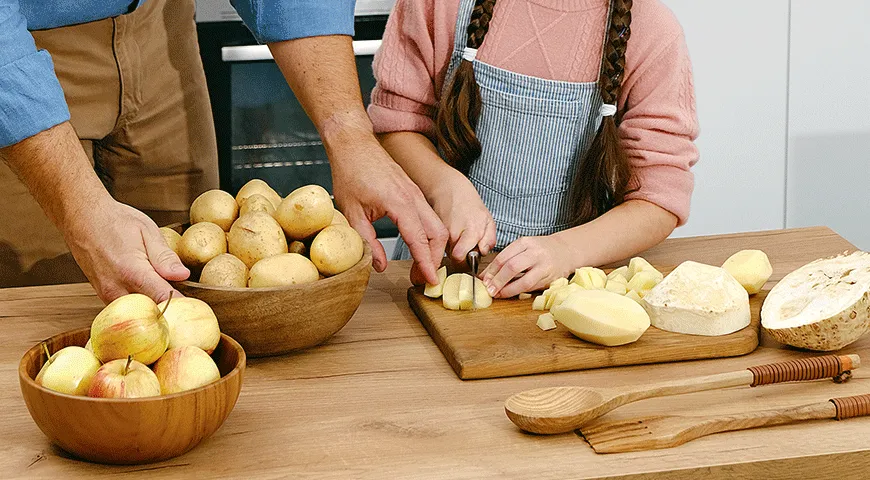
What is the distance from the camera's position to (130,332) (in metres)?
0.88

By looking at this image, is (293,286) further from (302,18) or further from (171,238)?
(302,18)

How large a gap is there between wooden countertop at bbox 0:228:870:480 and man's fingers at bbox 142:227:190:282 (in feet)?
0.44

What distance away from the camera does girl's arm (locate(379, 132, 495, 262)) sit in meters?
1.35

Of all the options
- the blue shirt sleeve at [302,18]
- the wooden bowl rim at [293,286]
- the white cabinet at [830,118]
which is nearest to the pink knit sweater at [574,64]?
the blue shirt sleeve at [302,18]

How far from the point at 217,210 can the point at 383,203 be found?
24 centimetres

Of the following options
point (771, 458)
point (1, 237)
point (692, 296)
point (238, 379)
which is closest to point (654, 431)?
point (771, 458)

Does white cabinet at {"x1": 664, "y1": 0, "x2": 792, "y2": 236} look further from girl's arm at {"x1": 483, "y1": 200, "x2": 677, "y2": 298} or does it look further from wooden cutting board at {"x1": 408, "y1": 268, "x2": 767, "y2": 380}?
wooden cutting board at {"x1": 408, "y1": 268, "x2": 767, "y2": 380}

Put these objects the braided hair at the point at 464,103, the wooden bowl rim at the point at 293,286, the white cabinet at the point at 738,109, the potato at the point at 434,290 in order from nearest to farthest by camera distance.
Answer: the wooden bowl rim at the point at 293,286 < the potato at the point at 434,290 < the braided hair at the point at 464,103 < the white cabinet at the point at 738,109

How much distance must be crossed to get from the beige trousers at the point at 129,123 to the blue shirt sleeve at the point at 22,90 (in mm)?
438

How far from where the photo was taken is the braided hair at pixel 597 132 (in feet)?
5.08

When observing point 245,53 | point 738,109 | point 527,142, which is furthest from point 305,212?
point 738,109

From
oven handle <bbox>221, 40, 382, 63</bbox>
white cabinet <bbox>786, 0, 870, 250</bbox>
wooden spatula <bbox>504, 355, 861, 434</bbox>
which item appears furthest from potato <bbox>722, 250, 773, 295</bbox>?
white cabinet <bbox>786, 0, 870, 250</bbox>

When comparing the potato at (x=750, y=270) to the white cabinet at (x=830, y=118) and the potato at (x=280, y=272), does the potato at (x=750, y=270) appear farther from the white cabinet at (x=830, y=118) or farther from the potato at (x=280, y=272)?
the white cabinet at (x=830, y=118)

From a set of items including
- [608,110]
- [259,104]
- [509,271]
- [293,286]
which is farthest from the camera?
[259,104]
